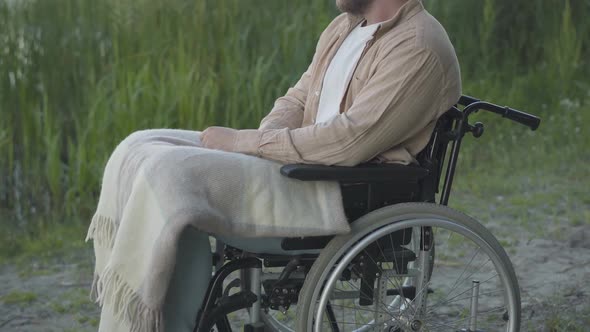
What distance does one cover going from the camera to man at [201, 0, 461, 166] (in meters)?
2.26

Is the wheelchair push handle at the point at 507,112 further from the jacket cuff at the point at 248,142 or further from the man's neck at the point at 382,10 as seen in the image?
the jacket cuff at the point at 248,142

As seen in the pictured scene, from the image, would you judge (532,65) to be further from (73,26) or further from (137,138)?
(137,138)

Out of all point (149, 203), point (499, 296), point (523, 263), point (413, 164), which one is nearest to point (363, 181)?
point (413, 164)

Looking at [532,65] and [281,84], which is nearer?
[281,84]

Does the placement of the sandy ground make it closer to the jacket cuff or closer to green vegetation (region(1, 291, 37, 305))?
A: green vegetation (region(1, 291, 37, 305))

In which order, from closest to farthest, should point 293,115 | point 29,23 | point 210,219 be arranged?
point 210,219 → point 293,115 → point 29,23

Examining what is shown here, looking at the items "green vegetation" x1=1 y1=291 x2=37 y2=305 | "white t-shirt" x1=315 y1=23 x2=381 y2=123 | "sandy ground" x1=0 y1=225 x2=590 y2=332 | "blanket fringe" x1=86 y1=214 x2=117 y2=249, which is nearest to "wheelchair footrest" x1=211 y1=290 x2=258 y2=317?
"blanket fringe" x1=86 y1=214 x2=117 y2=249

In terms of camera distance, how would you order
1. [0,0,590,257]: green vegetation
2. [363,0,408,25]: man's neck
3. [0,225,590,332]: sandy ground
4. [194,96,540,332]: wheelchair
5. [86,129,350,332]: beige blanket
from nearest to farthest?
[86,129,350,332]: beige blanket < [194,96,540,332]: wheelchair < [363,0,408,25]: man's neck < [0,225,590,332]: sandy ground < [0,0,590,257]: green vegetation

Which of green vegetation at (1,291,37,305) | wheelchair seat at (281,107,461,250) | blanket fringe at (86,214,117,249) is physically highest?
wheelchair seat at (281,107,461,250)

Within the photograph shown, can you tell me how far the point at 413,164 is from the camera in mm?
2336

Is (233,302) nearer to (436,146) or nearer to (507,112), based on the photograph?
(436,146)

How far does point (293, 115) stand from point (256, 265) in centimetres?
59

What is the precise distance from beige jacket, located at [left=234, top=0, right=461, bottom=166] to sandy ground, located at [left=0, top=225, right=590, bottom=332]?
3.72ft

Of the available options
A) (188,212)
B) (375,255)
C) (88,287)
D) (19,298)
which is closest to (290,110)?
(375,255)
